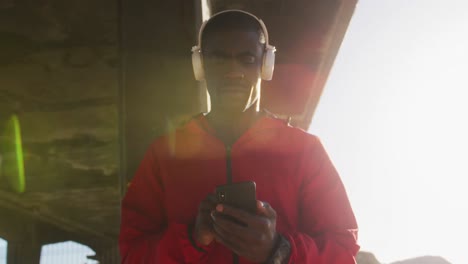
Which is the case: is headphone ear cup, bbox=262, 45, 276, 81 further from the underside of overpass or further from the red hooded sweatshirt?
the underside of overpass

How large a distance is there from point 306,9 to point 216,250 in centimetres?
300

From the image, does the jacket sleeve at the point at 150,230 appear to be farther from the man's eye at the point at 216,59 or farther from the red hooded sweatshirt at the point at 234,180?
the man's eye at the point at 216,59

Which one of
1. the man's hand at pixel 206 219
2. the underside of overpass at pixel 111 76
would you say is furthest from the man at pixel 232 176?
the underside of overpass at pixel 111 76

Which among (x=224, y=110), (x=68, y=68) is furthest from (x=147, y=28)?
(x=68, y=68)

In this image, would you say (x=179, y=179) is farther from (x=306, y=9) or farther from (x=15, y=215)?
(x=15, y=215)

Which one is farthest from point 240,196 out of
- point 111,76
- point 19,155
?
point 19,155

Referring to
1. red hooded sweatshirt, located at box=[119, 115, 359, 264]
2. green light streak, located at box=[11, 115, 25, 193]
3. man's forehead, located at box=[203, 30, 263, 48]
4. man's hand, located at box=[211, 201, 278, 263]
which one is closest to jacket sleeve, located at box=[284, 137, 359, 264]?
red hooded sweatshirt, located at box=[119, 115, 359, 264]

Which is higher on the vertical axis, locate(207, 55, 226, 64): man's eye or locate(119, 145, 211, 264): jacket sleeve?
locate(207, 55, 226, 64): man's eye

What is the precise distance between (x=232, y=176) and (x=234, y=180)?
21 millimetres

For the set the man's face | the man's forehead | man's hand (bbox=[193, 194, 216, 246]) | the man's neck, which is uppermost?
the man's forehead

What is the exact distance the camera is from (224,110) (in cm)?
203

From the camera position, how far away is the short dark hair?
2.04 metres

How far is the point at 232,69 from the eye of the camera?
76.7 inches

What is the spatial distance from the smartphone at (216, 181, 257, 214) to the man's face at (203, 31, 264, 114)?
572 millimetres
